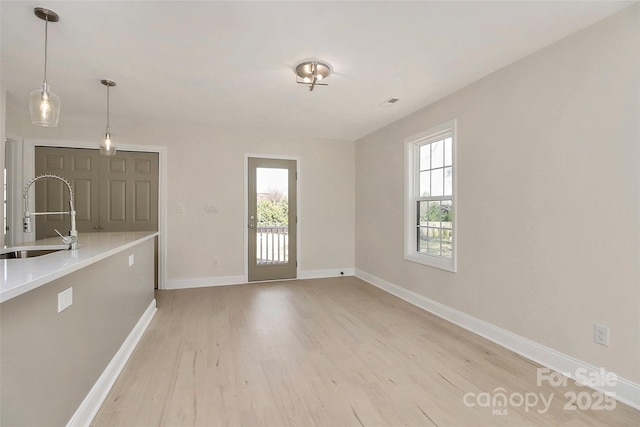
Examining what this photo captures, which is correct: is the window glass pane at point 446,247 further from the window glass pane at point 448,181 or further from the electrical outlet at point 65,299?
the electrical outlet at point 65,299

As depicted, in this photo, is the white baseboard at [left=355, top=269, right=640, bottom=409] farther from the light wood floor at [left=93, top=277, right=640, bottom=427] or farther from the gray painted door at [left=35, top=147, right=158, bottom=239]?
the gray painted door at [left=35, top=147, right=158, bottom=239]

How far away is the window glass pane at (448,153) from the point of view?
3457 millimetres

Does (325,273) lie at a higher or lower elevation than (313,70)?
lower

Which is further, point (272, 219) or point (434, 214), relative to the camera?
point (272, 219)

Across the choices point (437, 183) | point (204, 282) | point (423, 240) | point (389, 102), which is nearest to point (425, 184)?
point (437, 183)

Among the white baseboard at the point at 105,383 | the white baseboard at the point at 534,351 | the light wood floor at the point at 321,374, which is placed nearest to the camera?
the white baseboard at the point at 105,383

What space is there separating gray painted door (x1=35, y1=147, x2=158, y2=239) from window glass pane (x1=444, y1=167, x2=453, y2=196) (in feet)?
13.0

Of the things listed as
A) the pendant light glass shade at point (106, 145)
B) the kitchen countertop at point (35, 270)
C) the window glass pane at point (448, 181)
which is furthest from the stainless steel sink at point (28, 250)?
the window glass pane at point (448, 181)

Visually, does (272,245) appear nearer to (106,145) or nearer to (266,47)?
(106,145)

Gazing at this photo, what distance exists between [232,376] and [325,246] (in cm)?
335

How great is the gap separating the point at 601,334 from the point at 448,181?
6.26ft

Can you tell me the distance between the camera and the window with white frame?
3412mm

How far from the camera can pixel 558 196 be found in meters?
2.29

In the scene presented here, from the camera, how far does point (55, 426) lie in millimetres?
1403
